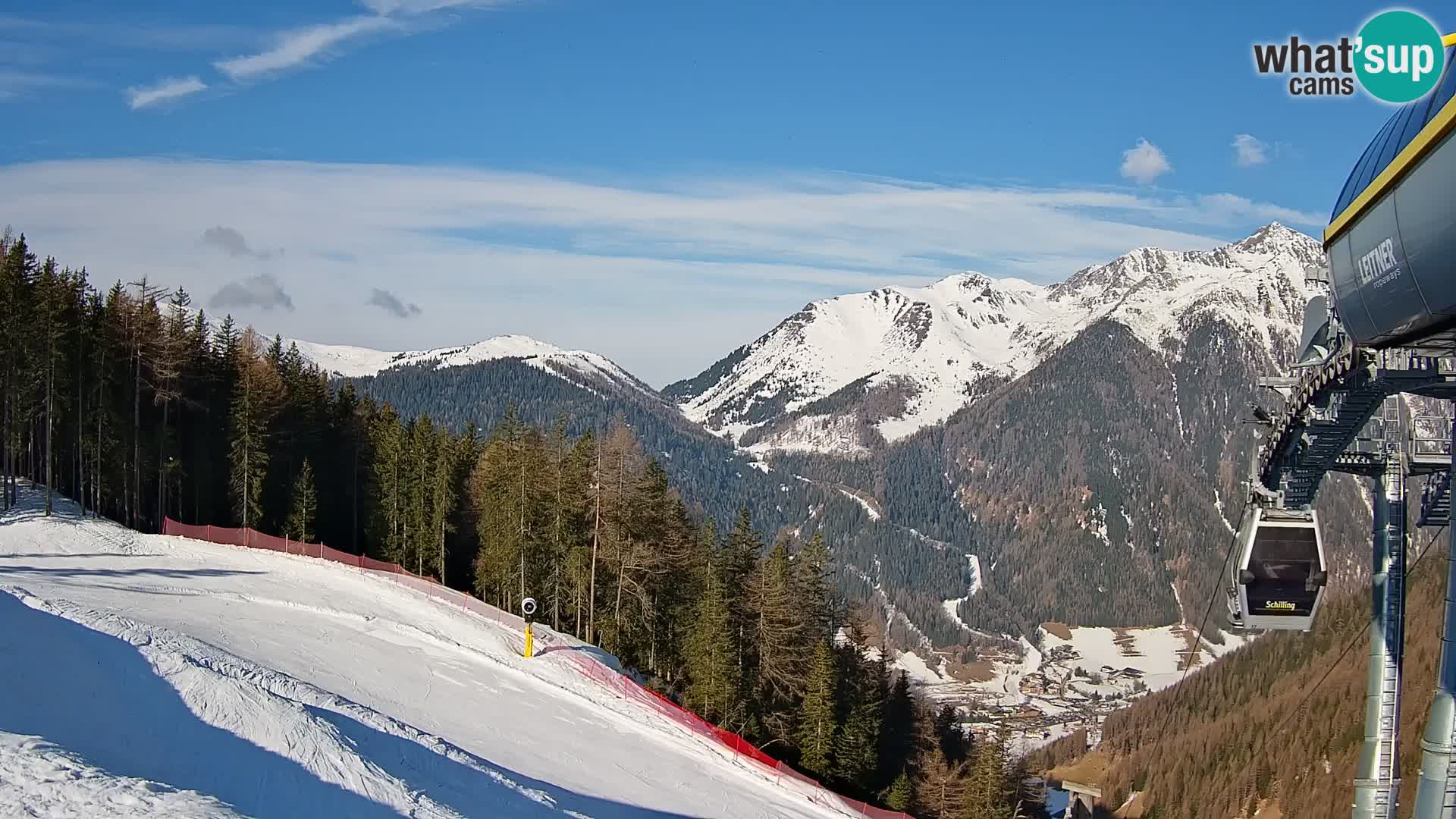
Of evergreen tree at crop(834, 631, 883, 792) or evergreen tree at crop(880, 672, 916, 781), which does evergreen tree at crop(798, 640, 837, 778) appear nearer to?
evergreen tree at crop(834, 631, 883, 792)

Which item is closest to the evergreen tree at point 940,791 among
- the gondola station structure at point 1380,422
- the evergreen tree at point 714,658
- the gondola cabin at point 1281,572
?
the evergreen tree at point 714,658

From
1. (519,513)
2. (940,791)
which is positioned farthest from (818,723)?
(519,513)

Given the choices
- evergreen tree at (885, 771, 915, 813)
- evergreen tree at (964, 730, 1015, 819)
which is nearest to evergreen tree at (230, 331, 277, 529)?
Answer: evergreen tree at (885, 771, 915, 813)

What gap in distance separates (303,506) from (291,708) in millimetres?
35210

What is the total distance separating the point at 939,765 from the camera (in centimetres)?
4706

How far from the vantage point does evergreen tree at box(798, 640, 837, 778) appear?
40.7m

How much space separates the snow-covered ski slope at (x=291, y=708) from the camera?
1622 centimetres

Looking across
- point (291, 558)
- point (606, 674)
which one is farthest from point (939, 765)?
point (291, 558)

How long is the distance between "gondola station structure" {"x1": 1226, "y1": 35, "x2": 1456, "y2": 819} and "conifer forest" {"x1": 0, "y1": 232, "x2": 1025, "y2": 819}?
85.6 ft

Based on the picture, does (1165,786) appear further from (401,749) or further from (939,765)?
(401,749)

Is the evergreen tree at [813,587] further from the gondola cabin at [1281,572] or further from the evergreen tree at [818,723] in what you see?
the gondola cabin at [1281,572]

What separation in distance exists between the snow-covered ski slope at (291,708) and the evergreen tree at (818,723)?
31.2ft

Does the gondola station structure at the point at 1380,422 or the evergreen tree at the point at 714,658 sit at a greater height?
the gondola station structure at the point at 1380,422

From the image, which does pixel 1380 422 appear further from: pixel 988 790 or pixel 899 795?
pixel 899 795
